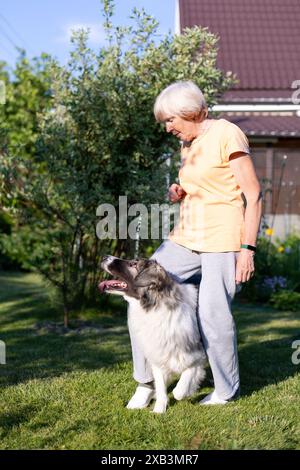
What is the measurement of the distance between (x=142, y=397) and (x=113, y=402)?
0.21 metres

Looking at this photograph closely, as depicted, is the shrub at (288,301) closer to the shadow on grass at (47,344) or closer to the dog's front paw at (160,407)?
the shadow on grass at (47,344)

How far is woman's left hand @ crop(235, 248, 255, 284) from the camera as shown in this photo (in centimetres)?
416

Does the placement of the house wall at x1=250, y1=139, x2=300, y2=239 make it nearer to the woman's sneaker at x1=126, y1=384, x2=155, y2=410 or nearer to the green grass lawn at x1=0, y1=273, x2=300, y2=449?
the green grass lawn at x1=0, y1=273, x2=300, y2=449

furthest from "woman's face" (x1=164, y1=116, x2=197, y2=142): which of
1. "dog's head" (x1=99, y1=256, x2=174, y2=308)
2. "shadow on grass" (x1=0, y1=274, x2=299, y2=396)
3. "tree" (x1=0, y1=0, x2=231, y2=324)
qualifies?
"tree" (x1=0, y1=0, x2=231, y2=324)

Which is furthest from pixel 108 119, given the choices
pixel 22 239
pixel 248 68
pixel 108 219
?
pixel 248 68

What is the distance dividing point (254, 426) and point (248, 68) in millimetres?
11723

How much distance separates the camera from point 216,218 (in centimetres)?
425

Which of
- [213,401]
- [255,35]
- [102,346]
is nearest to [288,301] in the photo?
[102,346]

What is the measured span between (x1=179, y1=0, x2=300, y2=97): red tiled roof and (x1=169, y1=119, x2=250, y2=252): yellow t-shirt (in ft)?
32.7

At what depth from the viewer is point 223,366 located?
4301mm

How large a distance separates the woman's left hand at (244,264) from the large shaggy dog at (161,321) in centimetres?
41

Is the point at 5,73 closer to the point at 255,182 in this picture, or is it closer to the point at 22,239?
the point at 22,239

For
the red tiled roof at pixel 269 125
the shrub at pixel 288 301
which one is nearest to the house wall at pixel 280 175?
the red tiled roof at pixel 269 125

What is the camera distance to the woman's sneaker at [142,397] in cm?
430
